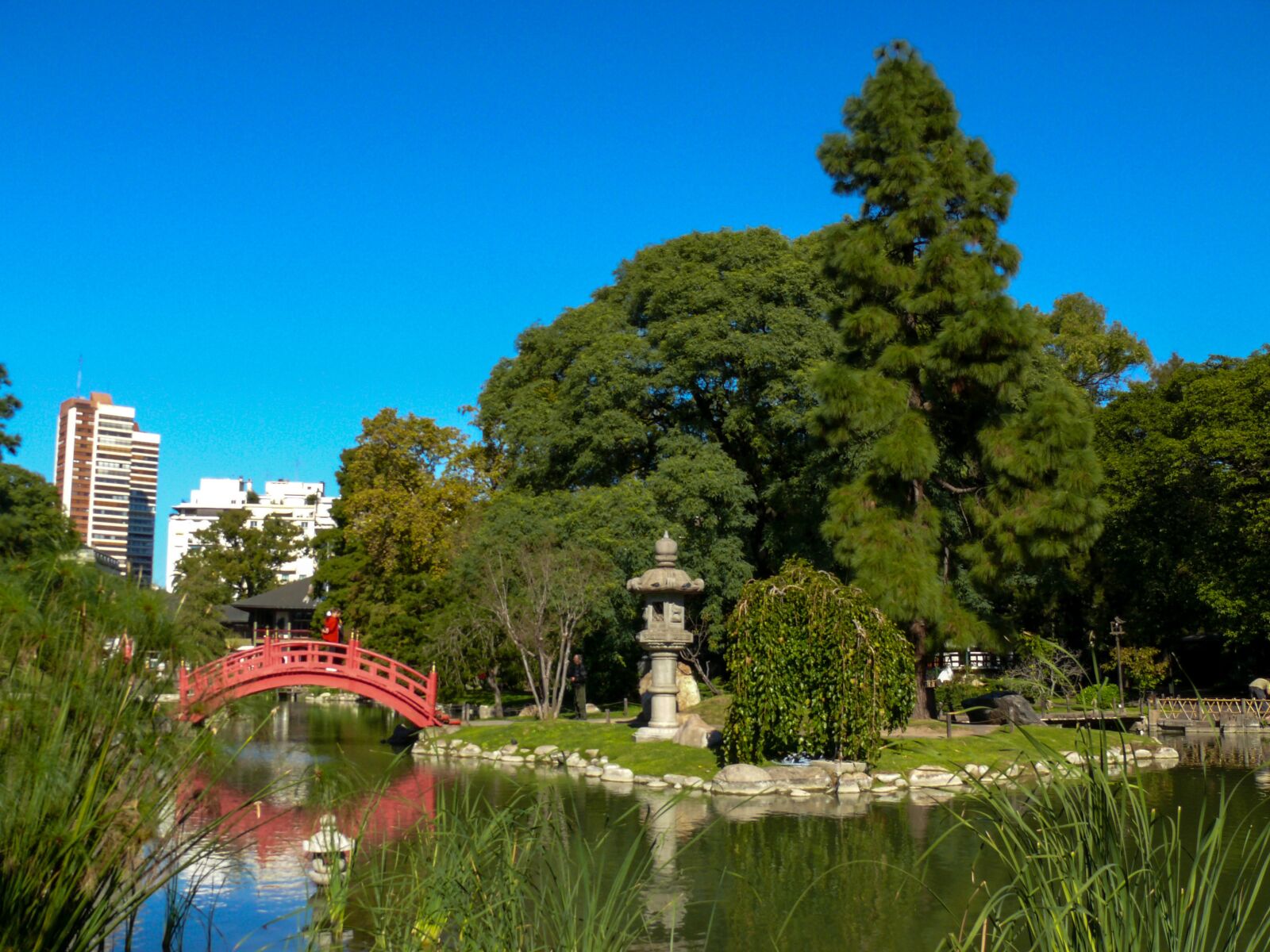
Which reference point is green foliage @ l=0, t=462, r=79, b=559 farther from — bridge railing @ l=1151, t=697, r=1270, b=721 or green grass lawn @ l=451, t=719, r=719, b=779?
bridge railing @ l=1151, t=697, r=1270, b=721

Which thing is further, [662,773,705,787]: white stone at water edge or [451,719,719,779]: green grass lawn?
[451,719,719,779]: green grass lawn

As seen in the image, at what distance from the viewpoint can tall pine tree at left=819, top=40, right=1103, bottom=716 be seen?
1736cm

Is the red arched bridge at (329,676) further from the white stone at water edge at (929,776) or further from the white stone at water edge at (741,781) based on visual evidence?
the white stone at water edge at (929,776)

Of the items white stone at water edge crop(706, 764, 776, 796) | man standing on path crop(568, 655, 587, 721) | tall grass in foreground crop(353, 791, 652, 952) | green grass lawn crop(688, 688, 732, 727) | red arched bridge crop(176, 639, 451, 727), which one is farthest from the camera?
man standing on path crop(568, 655, 587, 721)

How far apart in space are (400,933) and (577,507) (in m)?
19.4

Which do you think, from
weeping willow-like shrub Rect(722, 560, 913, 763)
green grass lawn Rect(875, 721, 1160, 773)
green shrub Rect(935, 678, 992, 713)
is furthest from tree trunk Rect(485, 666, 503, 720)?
green grass lawn Rect(875, 721, 1160, 773)

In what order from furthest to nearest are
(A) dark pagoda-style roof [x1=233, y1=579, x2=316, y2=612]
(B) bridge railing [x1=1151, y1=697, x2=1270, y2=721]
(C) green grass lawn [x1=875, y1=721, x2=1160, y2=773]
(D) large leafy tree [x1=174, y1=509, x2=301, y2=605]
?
(D) large leafy tree [x1=174, y1=509, x2=301, y2=605]
(A) dark pagoda-style roof [x1=233, y1=579, x2=316, y2=612]
(B) bridge railing [x1=1151, y1=697, x2=1270, y2=721]
(C) green grass lawn [x1=875, y1=721, x2=1160, y2=773]

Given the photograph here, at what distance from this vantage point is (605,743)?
16891 mm

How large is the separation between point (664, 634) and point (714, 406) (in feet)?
31.2

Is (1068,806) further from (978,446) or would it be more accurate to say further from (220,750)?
(978,446)

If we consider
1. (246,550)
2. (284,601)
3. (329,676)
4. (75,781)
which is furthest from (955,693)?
(246,550)

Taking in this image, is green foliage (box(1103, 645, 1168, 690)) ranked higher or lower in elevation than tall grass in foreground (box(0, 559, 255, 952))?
higher

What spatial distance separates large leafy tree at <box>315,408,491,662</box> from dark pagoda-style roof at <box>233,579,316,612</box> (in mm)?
10601

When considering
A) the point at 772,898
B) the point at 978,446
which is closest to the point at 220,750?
the point at 772,898
